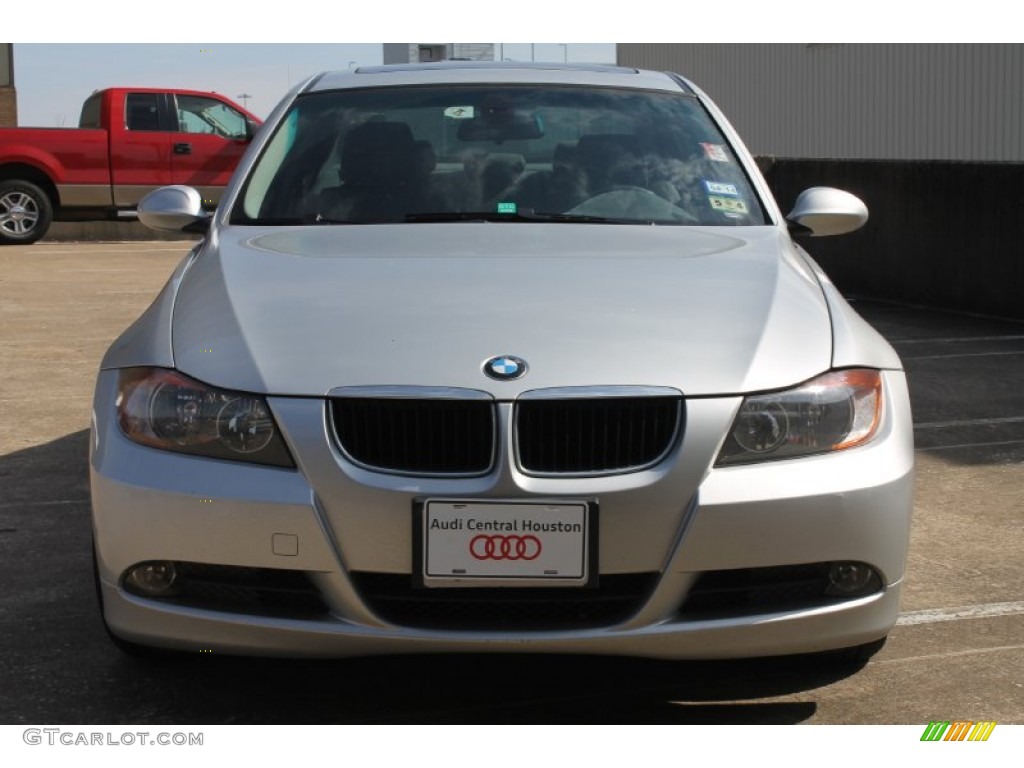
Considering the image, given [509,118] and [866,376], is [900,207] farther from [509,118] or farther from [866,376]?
[866,376]

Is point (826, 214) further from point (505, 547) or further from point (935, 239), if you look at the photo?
point (935, 239)

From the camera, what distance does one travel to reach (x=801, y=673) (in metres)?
3.62

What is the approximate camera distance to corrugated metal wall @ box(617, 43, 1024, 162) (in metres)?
23.3

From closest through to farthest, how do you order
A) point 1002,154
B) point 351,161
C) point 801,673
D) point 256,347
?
point 256,347 < point 801,673 < point 351,161 < point 1002,154

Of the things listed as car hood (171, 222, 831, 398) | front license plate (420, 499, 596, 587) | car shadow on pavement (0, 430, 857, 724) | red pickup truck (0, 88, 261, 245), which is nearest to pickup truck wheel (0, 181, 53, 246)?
red pickup truck (0, 88, 261, 245)

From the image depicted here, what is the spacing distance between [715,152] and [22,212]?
15.3 meters

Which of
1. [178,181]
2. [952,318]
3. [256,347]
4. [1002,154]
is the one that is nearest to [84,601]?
[256,347]

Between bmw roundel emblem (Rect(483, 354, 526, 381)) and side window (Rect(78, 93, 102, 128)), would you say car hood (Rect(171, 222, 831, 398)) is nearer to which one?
bmw roundel emblem (Rect(483, 354, 526, 381))

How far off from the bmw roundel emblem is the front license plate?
0.91 feet

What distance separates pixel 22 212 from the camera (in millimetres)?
18391

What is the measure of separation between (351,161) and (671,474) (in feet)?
6.29

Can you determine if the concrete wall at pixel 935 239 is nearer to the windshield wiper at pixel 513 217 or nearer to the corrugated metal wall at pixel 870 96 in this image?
the windshield wiper at pixel 513 217

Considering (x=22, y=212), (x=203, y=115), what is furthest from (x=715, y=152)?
(x=203, y=115)

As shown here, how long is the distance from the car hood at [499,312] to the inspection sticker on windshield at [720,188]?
0.37m
